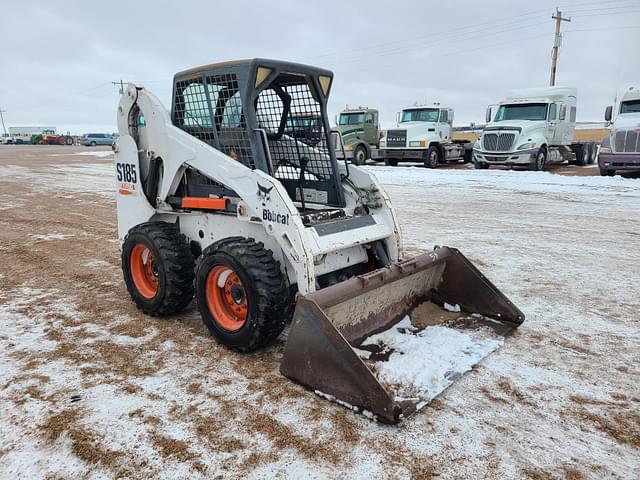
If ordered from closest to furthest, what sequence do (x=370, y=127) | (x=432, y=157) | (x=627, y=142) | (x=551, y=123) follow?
(x=627, y=142)
(x=551, y=123)
(x=432, y=157)
(x=370, y=127)

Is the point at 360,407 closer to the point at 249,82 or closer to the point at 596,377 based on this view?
the point at 596,377

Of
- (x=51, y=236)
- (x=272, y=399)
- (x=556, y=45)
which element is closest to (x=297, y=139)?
(x=272, y=399)

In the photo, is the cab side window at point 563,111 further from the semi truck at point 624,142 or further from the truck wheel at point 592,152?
the truck wheel at point 592,152

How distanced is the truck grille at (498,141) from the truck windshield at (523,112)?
1.13m

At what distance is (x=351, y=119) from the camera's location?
22.9 meters

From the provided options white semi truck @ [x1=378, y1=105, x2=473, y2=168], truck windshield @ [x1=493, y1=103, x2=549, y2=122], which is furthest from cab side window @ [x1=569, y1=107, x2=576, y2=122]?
white semi truck @ [x1=378, y1=105, x2=473, y2=168]

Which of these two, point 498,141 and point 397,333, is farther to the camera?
point 498,141

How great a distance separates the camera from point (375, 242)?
4.39 metres

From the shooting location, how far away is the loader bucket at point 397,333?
2959 millimetres

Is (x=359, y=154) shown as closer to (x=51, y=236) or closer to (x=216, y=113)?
(x=51, y=236)

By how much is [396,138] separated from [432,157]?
1741mm

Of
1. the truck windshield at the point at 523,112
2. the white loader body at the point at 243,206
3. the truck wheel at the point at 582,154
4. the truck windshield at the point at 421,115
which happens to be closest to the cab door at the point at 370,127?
the truck windshield at the point at 421,115

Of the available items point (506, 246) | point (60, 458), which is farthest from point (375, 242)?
point (506, 246)

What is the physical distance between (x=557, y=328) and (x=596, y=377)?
850 mm
